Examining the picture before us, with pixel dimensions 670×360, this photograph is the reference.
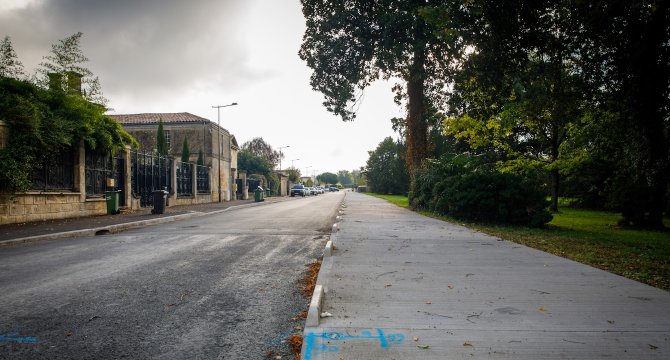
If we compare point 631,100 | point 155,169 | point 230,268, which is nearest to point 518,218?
point 631,100

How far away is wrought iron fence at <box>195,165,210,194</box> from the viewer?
30.6 meters

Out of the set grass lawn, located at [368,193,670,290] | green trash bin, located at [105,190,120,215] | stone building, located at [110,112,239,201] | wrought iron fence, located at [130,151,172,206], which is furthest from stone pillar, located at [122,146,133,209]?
stone building, located at [110,112,239,201]

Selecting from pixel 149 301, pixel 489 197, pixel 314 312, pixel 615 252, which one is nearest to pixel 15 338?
pixel 149 301

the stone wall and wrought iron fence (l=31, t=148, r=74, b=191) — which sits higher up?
wrought iron fence (l=31, t=148, r=74, b=191)

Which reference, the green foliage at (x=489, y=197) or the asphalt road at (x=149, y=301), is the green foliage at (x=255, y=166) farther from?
the asphalt road at (x=149, y=301)

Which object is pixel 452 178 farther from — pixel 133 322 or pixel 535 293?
pixel 133 322

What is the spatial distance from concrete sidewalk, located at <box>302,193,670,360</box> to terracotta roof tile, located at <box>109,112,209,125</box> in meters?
39.8

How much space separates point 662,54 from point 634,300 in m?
5.14

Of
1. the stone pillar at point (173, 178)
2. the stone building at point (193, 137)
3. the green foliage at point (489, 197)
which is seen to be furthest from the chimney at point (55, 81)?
the stone building at point (193, 137)

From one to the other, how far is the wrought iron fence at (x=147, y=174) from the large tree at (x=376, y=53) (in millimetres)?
10819

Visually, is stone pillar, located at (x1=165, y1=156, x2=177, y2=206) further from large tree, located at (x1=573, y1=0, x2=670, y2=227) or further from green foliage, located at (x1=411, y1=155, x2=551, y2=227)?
large tree, located at (x1=573, y1=0, x2=670, y2=227)

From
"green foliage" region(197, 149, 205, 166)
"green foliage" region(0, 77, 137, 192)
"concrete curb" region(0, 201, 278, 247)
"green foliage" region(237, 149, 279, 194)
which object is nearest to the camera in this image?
"concrete curb" region(0, 201, 278, 247)

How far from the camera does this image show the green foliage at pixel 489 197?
12727 millimetres

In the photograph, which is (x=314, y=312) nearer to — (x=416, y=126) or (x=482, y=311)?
(x=482, y=311)
